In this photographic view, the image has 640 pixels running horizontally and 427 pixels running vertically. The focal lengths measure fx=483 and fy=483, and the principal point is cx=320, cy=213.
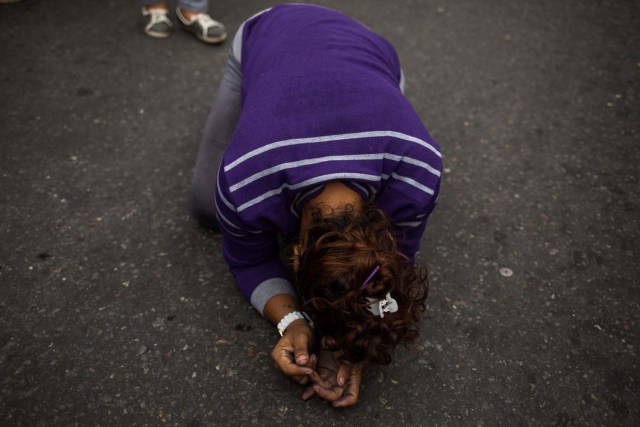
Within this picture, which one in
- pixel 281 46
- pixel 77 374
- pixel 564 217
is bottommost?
pixel 77 374

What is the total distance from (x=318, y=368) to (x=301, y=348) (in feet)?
0.38

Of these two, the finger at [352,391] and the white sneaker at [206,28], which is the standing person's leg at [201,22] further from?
the finger at [352,391]

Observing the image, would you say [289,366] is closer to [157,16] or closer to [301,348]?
[301,348]

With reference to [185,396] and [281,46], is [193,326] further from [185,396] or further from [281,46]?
[281,46]

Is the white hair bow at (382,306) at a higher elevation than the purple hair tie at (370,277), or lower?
lower

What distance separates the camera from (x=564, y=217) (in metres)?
2.40

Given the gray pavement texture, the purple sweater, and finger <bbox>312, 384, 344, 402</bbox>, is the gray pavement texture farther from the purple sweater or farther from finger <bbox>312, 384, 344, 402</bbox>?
the purple sweater

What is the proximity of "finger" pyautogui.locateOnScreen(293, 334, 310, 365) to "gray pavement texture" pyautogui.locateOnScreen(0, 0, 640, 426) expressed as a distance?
0.23 m

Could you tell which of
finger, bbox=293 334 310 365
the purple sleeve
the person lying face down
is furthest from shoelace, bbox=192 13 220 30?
finger, bbox=293 334 310 365

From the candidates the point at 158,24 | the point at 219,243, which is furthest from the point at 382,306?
the point at 158,24

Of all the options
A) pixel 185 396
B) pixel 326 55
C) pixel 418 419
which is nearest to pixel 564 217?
pixel 418 419

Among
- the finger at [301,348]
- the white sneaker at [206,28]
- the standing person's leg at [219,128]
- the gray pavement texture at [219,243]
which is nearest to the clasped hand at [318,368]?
the finger at [301,348]

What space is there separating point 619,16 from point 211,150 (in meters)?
3.44

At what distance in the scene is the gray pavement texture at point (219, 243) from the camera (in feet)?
5.75
